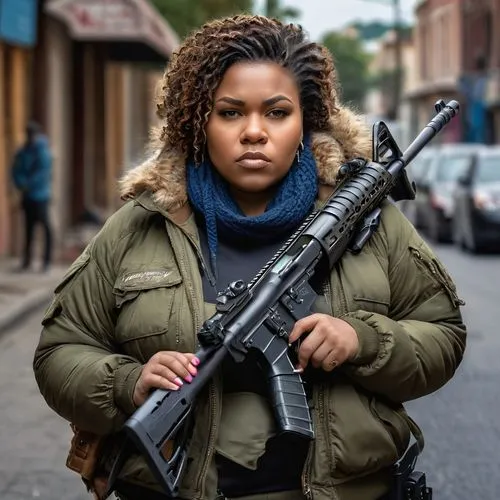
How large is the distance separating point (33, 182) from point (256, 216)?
1364cm

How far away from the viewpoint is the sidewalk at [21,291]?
11.8 m

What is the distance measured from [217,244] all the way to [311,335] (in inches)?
11.9

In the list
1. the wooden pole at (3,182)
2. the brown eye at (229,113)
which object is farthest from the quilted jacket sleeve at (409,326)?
the wooden pole at (3,182)

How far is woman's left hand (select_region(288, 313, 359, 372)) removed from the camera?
8.48 ft

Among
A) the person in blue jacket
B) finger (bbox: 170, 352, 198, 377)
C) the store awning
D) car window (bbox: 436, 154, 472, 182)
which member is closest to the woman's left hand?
finger (bbox: 170, 352, 198, 377)

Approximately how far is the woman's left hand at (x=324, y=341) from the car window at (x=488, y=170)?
1771cm

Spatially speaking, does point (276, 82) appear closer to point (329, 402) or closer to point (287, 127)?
point (287, 127)

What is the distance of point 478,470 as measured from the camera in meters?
6.22

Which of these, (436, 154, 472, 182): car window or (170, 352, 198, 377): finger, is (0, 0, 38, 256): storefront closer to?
(436, 154, 472, 182): car window

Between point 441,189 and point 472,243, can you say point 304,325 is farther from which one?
point 441,189

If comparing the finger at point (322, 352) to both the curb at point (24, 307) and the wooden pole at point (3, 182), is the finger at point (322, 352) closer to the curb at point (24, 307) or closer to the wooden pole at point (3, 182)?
the curb at point (24, 307)

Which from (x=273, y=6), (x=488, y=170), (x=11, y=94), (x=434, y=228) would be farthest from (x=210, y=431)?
(x=273, y=6)

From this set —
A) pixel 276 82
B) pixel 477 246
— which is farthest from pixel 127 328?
pixel 477 246

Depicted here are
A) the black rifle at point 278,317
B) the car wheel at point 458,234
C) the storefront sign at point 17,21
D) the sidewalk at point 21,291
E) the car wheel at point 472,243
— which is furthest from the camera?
the car wheel at point 458,234
